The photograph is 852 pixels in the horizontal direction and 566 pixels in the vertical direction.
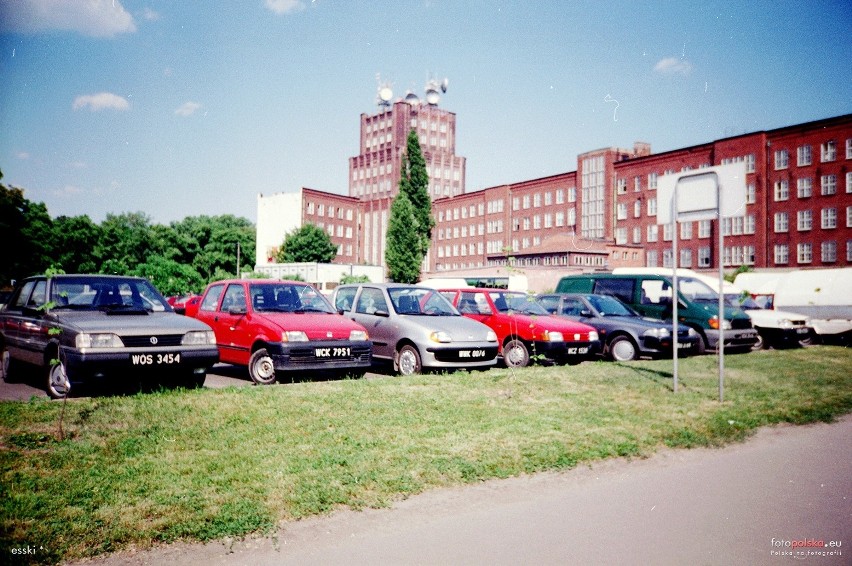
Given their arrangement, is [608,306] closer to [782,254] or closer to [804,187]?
[782,254]

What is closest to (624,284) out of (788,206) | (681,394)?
(681,394)

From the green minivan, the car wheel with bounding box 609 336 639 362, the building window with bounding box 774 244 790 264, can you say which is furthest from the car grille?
the building window with bounding box 774 244 790 264

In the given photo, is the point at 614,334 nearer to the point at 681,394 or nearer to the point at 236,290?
the point at 681,394

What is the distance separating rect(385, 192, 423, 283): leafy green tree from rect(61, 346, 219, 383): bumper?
214 feet

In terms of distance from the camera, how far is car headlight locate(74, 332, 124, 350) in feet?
25.6

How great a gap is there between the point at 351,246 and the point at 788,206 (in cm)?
7258

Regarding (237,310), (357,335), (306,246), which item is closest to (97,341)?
(237,310)

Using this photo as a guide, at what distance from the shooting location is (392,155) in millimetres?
116250

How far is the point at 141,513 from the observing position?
429 centimetres

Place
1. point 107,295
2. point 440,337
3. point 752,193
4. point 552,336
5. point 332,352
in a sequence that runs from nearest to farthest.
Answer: point 107,295 → point 332,352 → point 440,337 → point 552,336 → point 752,193

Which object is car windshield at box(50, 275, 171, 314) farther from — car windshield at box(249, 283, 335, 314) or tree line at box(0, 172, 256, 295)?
car windshield at box(249, 283, 335, 314)

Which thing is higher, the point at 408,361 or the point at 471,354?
the point at 471,354

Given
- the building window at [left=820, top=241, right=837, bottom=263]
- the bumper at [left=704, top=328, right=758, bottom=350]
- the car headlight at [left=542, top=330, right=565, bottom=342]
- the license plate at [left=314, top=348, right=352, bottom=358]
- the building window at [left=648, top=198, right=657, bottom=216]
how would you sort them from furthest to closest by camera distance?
the building window at [left=648, top=198, right=657, bottom=216]
the building window at [left=820, top=241, right=837, bottom=263]
the bumper at [left=704, top=328, right=758, bottom=350]
the car headlight at [left=542, top=330, right=565, bottom=342]
the license plate at [left=314, top=348, right=352, bottom=358]

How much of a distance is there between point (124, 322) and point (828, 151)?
63.5 meters
